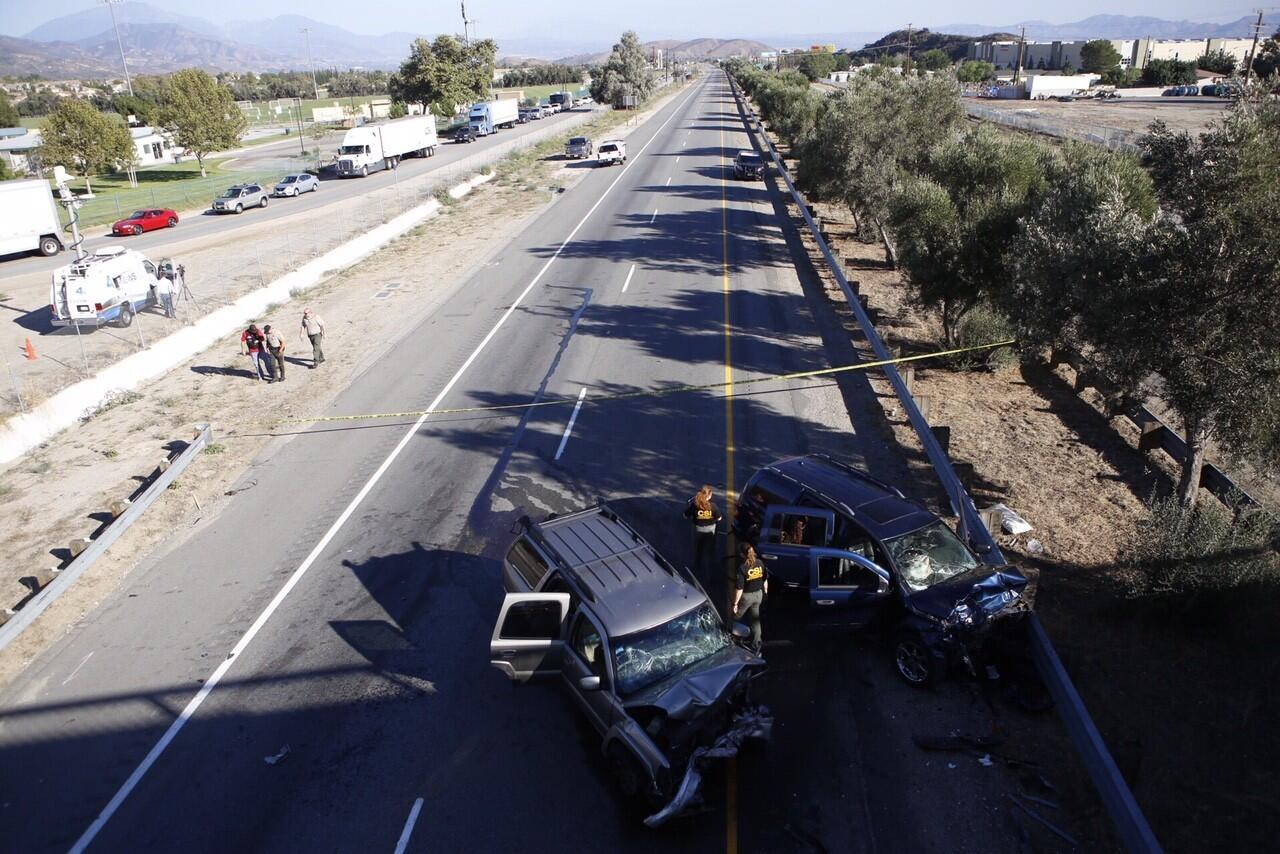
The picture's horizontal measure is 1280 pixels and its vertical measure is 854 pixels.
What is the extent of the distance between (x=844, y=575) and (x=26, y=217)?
132 ft

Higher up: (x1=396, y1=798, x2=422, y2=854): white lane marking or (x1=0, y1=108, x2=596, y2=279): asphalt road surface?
(x1=0, y1=108, x2=596, y2=279): asphalt road surface

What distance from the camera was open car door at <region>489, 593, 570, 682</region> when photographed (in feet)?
29.1

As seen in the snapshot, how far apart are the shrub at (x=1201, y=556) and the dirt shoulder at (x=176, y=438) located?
14.2 m

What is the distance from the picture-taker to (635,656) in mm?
8438

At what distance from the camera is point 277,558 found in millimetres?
12742

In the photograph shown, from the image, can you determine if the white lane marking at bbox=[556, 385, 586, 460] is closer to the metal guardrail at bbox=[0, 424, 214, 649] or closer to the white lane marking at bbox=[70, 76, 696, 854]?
the white lane marking at bbox=[70, 76, 696, 854]

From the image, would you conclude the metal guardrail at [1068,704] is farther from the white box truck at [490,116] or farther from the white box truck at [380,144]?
the white box truck at [490,116]

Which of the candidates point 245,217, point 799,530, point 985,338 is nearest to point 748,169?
point 245,217

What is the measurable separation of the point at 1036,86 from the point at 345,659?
405 feet

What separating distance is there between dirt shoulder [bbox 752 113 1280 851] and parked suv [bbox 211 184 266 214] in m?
41.8

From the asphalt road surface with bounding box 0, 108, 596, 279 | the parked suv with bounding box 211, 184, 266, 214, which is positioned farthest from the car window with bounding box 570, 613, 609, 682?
the parked suv with bounding box 211, 184, 266, 214

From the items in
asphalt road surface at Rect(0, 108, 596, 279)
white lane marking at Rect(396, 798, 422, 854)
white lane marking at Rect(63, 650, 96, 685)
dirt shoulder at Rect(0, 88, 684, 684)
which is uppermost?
asphalt road surface at Rect(0, 108, 596, 279)

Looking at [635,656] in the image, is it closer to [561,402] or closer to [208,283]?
[561,402]

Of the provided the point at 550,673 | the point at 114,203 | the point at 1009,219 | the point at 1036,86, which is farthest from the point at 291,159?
the point at 1036,86
